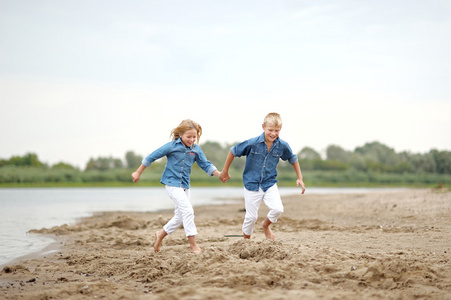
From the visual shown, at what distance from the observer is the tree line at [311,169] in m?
49.1

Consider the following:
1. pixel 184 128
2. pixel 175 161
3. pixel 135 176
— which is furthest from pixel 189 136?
pixel 135 176

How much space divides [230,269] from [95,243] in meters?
4.51

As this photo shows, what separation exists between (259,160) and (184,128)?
3.86 feet

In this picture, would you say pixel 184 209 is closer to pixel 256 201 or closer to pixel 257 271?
pixel 256 201

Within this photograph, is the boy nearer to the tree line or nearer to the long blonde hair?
the long blonde hair

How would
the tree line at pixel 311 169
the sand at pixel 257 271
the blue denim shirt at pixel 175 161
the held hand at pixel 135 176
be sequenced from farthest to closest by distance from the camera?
1. the tree line at pixel 311 169
2. the blue denim shirt at pixel 175 161
3. the held hand at pixel 135 176
4. the sand at pixel 257 271

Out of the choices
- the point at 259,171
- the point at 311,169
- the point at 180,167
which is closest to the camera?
the point at 180,167

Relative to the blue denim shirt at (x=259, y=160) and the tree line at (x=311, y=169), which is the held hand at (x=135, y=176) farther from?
the tree line at (x=311, y=169)

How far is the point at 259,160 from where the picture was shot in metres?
6.67

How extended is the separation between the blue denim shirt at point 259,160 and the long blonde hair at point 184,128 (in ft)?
1.99

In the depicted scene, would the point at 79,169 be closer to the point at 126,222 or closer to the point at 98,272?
the point at 126,222

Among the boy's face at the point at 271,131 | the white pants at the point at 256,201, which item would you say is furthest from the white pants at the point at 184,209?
the boy's face at the point at 271,131

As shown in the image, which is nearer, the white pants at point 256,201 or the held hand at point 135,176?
the held hand at point 135,176

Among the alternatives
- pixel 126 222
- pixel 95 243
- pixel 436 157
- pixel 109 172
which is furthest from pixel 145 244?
pixel 109 172
